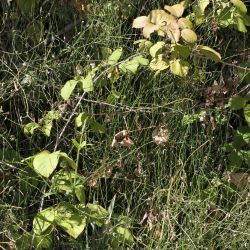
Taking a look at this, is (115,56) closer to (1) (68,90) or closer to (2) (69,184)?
(1) (68,90)

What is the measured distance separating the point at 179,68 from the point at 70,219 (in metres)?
0.71

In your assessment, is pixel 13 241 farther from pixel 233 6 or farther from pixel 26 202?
pixel 233 6

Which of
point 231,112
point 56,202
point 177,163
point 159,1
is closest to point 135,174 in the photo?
point 177,163

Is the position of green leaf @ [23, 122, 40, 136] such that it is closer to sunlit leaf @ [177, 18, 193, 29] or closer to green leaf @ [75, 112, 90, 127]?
green leaf @ [75, 112, 90, 127]

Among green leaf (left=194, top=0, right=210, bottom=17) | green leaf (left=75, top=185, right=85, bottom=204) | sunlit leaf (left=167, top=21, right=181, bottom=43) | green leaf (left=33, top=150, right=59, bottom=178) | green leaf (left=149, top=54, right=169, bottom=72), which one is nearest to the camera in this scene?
green leaf (left=33, top=150, right=59, bottom=178)

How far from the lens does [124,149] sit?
8.80 ft

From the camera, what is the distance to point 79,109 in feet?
8.97

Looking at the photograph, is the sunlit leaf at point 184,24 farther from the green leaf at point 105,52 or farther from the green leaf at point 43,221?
the green leaf at point 43,221

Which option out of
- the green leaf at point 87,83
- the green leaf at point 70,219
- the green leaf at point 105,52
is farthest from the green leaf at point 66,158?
the green leaf at point 105,52

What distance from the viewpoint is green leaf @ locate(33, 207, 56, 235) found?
91.1 inches

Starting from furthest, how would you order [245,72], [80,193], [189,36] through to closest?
1. [245,72]
2. [189,36]
3. [80,193]

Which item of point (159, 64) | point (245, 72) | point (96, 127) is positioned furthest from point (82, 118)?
point (245, 72)

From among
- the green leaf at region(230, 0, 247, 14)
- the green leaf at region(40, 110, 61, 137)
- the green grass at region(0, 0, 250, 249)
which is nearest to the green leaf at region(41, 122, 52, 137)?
the green leaf at region(40, 110, 61, 137)

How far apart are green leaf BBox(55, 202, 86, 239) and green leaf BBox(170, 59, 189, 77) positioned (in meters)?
0.66
